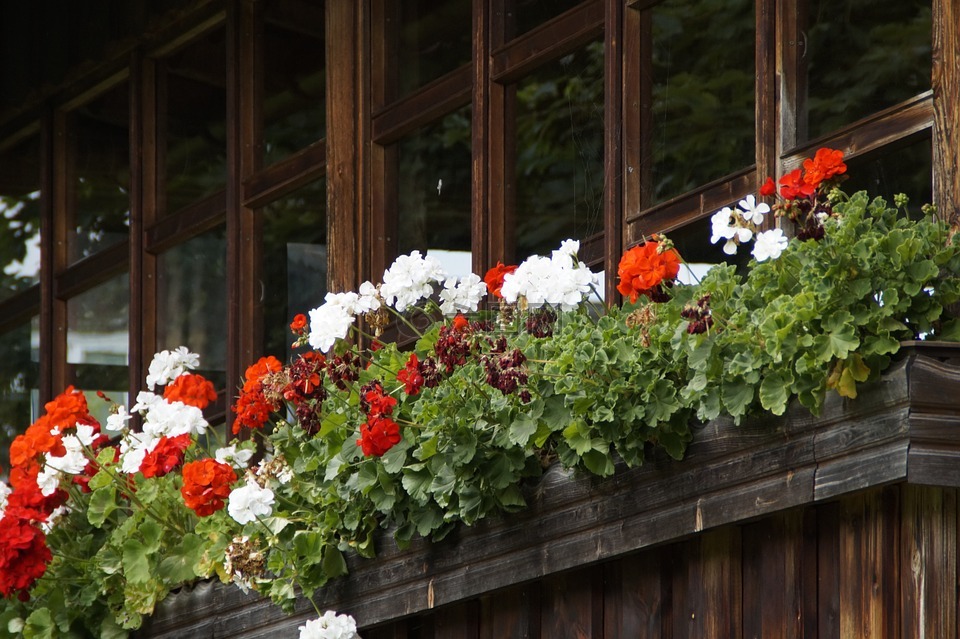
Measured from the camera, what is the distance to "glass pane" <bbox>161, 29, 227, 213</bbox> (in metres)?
4.55

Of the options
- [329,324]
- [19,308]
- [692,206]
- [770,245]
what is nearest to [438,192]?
[329,324]

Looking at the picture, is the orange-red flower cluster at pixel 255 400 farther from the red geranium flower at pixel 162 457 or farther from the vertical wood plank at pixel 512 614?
the vertical wood plank at pixel 512 614

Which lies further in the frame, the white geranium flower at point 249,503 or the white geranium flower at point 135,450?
the white geranium flower at point 135,450

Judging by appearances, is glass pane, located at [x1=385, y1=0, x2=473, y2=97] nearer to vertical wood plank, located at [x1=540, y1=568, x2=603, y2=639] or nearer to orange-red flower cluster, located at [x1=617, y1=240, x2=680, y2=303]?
orange-red flower cluster, located at [x1=617, y1=240, x2=680, y2=303]

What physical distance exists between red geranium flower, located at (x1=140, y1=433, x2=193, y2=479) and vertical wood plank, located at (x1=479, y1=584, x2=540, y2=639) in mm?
736

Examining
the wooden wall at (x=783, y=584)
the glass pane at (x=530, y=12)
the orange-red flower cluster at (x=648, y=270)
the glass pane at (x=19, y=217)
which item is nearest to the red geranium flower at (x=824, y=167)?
the orange-red flower cluster at (x=648, y=270)

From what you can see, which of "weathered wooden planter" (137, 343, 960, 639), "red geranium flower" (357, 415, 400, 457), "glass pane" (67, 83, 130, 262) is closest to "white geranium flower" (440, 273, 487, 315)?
"red geranium flower" (357, 415, 400, 457)

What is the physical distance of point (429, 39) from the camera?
12.4ft

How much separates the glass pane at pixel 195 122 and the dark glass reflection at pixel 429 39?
0.84 metres

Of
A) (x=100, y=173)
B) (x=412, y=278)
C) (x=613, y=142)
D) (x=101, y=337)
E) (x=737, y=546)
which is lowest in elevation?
(x=737, y=546)

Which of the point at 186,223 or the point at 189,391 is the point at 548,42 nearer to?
the point at 189,391

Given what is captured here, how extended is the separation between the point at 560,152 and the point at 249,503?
112cm

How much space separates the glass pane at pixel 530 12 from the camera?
3.40m

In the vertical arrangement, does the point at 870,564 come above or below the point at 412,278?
below
